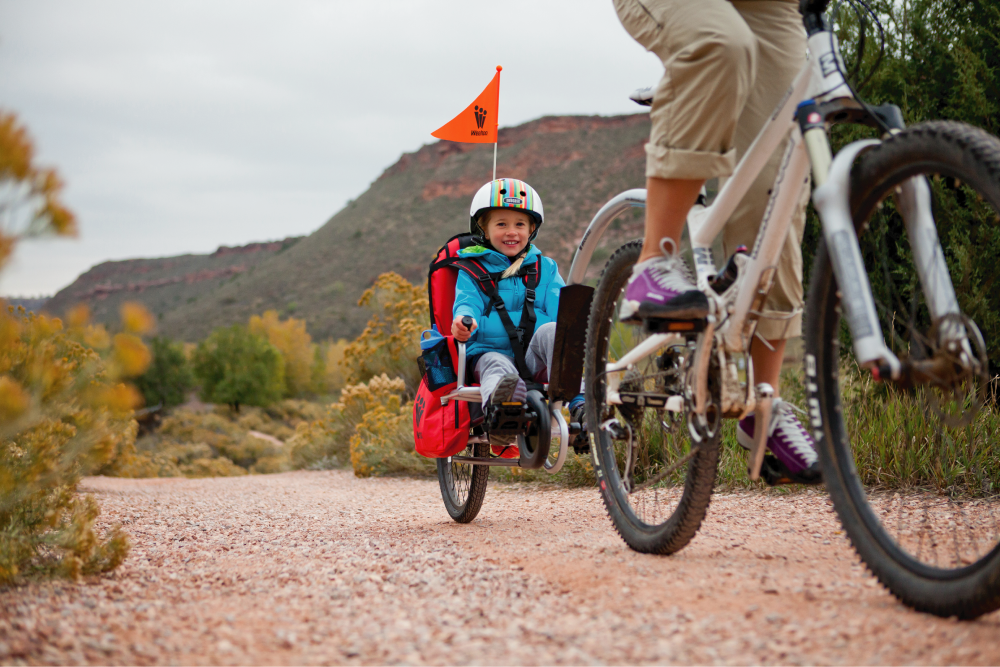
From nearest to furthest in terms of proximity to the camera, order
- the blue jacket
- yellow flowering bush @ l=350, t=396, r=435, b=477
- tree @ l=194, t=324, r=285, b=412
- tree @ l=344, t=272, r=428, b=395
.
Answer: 1. the blue jacket
2. yellow flowering bush @ l=350, t=396, r=435, b=477
3. tree @ l=344, t=272, r=428, b=395
4. tree @ l=194, t=324, r=285, b=412

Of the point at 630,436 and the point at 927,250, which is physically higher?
the point at 927,250

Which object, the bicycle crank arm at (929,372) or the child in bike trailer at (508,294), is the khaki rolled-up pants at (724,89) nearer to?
the bicycle crank arm at (929,372)

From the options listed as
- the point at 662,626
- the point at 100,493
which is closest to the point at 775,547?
the point at 662,626

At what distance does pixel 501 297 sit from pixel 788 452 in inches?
76.1

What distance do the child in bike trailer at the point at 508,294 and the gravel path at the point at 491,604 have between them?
0.79m

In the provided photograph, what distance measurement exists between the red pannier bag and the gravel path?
46cm

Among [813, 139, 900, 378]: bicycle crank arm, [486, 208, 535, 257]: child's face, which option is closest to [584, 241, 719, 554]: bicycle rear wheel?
[813, 139, 900, 378]: bicycle crank arm

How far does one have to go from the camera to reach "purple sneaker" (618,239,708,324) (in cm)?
218

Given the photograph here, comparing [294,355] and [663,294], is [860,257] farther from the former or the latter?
[294,355]

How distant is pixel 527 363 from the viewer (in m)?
3.73

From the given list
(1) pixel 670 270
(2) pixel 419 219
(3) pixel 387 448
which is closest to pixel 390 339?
(3) pixel 387 448

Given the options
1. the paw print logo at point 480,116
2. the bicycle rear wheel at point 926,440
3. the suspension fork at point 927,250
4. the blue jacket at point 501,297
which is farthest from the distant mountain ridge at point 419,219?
the suspension fork at point 927,250

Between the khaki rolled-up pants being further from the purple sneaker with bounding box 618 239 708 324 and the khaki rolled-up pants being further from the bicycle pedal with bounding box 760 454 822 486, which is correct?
the bicycle pedal with bounding box 760 454 822 486

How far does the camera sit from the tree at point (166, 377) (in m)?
32.9
